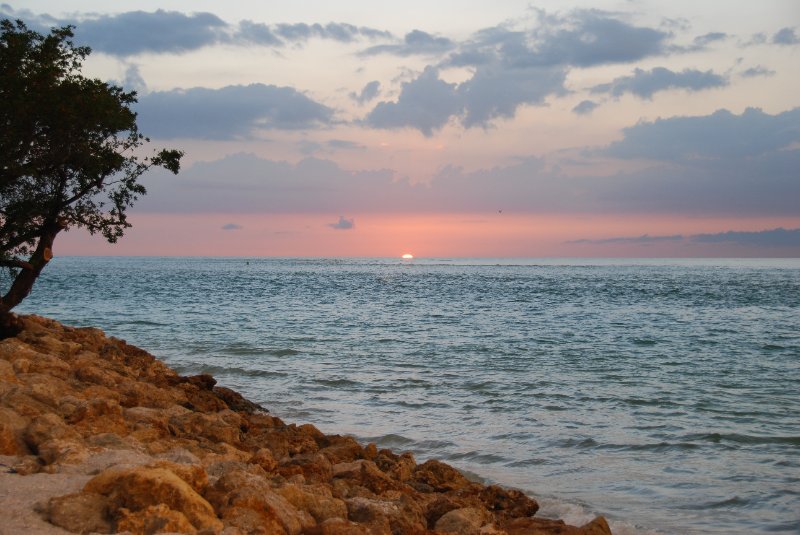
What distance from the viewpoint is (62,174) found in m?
16.4

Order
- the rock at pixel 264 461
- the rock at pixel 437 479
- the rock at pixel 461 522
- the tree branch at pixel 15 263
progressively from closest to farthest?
the rock at pixel 461 522, the rock at pixel 264 461, the rock at pixel 437 479, the tree branch at pixel 15 263

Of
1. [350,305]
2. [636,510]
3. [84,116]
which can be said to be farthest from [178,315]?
[636,510]

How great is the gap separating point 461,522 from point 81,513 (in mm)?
3820

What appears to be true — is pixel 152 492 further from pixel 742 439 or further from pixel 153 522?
pixel 742 439

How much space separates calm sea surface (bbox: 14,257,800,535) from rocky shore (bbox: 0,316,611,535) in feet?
6.88

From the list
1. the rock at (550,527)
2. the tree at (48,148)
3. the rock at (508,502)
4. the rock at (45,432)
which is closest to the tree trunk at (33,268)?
the tree at (48,148)

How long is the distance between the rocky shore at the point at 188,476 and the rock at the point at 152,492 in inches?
0.4

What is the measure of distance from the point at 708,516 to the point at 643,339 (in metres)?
22.5

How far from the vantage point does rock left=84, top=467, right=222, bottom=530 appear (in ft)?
20.3

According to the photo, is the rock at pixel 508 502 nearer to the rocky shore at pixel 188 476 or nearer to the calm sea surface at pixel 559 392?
the rocky shore at pixel 188 476

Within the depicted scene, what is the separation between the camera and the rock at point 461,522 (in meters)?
7.73

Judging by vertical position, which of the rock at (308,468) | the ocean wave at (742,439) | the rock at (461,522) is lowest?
the ocean wave at (742,439)

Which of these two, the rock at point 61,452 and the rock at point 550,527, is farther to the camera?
the rock at point 550,527

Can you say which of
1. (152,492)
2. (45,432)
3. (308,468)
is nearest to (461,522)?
(308,468)
